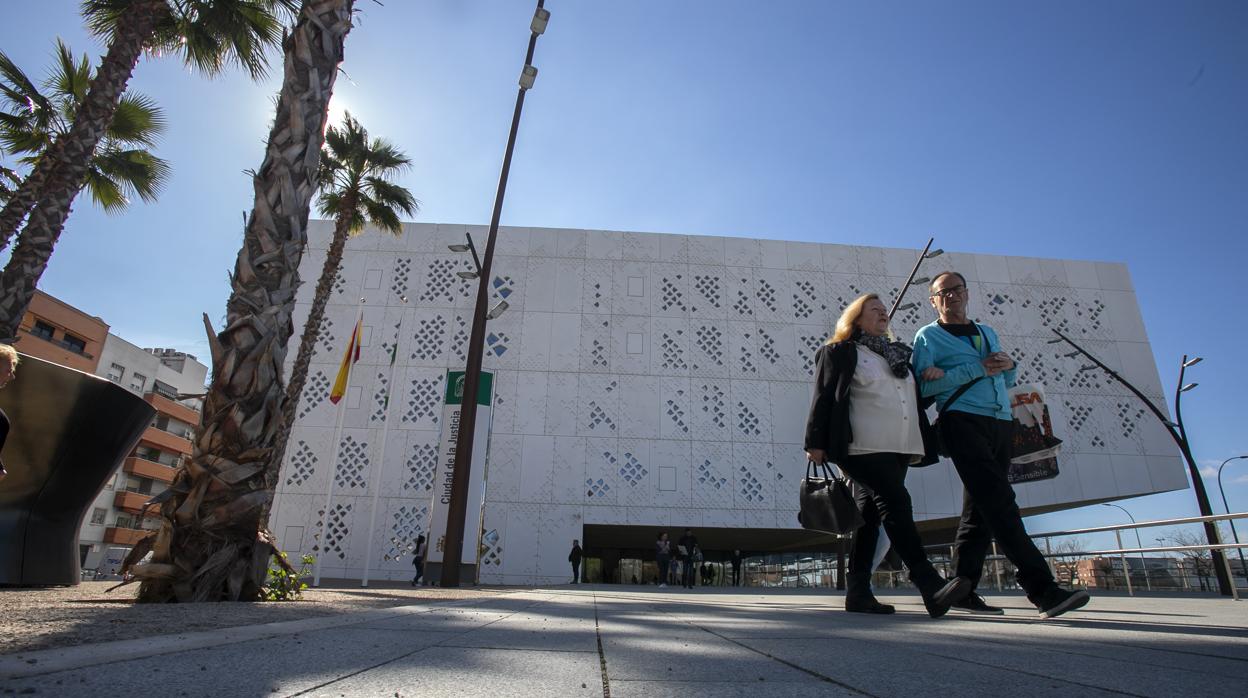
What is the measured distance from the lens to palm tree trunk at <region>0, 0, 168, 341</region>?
7.20m

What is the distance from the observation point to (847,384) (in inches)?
135

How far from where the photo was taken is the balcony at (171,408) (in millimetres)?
41594

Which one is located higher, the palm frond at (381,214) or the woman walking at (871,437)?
the palm frond at (381,214)

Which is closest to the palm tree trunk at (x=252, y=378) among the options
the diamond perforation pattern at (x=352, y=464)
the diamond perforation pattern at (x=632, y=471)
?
the diamond perforation pattern at (x=632, y=471)

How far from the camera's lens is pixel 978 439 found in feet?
10.6

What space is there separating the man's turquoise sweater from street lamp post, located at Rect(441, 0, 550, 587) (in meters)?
5.98

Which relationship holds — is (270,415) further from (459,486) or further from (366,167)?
(366,167)

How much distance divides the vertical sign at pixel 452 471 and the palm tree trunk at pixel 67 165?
6.65 m

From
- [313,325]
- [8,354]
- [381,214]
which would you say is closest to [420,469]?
[313,325]

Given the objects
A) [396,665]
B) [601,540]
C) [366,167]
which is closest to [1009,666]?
[396,665]

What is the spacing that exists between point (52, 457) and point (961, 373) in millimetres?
5663

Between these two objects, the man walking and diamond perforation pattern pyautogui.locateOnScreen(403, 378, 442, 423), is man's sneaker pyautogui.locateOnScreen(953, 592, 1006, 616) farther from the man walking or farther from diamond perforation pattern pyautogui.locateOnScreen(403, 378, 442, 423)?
diamond perforation pattern pyautogui.locateOnScreen(403, 378, 442, 423)

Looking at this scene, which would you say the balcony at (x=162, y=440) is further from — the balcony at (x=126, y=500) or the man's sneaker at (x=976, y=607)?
the man's sneaker at (x=976, y=607)

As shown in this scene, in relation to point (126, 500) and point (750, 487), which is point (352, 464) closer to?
point (750, 487)
